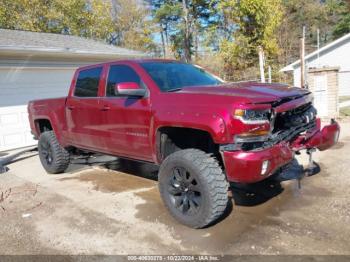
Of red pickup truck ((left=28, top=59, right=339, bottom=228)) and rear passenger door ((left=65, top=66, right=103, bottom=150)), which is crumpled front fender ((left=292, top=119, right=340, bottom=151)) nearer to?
red pickup truck ((left=28, top=59, right=339, bottom=228))

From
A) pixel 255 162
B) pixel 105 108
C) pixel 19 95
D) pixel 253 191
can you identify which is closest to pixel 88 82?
pixel 105 108

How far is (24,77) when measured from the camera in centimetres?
1067

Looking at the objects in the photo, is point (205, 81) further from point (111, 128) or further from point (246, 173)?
point (246, 173)

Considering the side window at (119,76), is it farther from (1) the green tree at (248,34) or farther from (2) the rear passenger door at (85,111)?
(1) the green tree at (248,34)

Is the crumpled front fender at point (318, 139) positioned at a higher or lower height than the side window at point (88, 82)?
lower

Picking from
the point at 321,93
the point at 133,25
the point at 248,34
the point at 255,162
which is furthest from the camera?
the point at 133,25

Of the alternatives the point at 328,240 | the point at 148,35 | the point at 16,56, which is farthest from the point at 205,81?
the point at 148,35

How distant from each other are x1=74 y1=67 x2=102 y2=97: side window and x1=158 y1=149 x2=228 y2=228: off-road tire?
82.2 inches

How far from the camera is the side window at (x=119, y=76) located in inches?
195

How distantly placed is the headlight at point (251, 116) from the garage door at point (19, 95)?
8550 millimetres

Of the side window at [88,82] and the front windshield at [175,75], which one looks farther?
the side window at [88,82]

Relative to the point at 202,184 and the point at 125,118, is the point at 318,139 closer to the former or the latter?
the point at 202,184

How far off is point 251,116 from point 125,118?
192 cm

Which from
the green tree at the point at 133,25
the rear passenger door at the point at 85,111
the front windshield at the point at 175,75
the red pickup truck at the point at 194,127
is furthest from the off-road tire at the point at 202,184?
the green tree at the point at 133,25
